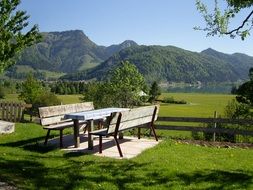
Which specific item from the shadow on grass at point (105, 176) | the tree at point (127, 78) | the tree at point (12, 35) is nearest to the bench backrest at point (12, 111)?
the tree at point (12, 35)

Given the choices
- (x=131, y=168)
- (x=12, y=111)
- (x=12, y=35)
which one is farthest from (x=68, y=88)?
(x=131, y=168)

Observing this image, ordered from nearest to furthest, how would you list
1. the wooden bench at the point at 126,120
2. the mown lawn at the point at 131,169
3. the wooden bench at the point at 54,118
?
the mown lawn at the point at 131,169 → the wooden bench at the point at 126,120 → the wooden bench at the point at 54,118

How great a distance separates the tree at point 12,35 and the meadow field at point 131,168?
143 inches

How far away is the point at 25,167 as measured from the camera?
Answer: 985 centimetres

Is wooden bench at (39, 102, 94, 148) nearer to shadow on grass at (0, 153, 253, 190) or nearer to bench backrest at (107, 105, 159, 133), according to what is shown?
bench backrest at (107, 105, 159, 133)

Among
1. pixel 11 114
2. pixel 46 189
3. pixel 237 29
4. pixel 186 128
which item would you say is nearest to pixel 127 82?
pixel 11 114

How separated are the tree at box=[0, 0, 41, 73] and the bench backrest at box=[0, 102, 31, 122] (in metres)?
6.09

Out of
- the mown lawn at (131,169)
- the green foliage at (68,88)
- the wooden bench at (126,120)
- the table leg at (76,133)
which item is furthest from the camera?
the green foliage at (68,88)

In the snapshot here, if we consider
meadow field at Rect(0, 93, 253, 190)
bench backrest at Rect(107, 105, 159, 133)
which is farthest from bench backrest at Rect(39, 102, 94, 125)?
bench backrest at Rect(107, 105, 159, 133)

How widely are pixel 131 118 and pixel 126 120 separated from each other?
42cm

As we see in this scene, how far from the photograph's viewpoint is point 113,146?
44.7ft

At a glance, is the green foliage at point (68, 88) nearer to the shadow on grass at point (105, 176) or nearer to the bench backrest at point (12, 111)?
the bench backrest at point (12, 111)

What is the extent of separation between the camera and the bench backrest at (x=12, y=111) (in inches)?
851

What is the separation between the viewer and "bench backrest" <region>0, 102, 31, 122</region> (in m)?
21.6
